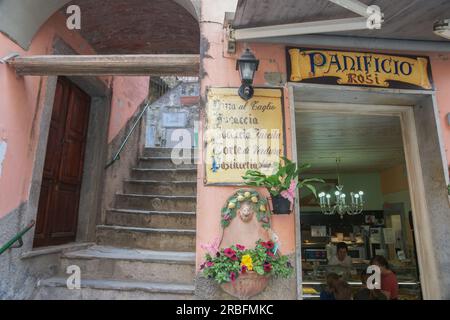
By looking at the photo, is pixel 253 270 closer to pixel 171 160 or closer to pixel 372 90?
pixel 372 90

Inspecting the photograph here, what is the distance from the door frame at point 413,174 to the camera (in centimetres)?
297

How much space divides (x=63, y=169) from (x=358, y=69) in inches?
146

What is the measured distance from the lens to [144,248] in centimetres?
387

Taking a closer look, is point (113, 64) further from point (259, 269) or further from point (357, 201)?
point (357, 201)

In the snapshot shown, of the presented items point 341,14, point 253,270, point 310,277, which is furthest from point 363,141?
point 253,270

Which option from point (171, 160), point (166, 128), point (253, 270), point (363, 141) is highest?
point (166, 128)

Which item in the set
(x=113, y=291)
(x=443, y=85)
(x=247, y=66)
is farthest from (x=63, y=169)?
(x=443, y=85)

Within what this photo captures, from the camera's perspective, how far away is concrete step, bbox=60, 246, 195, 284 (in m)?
3.21

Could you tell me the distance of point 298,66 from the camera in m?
3.10

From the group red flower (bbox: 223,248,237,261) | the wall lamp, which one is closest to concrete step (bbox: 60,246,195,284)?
red flower (bbox: 223,248,237,261)

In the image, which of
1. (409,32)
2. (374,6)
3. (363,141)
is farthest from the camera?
(363,141)

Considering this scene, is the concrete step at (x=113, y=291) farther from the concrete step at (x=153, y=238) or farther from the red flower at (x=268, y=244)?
the red flower at (x=268, y=244)
